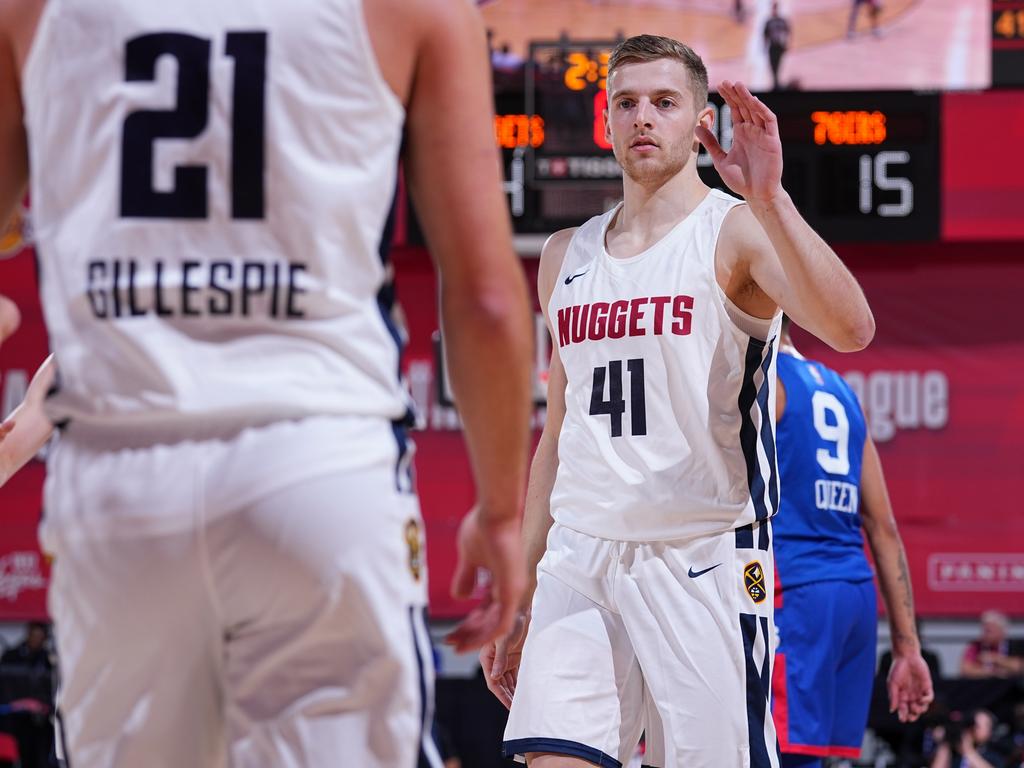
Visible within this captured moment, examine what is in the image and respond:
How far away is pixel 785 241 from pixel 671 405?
598mm

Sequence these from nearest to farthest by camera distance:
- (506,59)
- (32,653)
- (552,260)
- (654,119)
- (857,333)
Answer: (857,333)
(654,119)
(552,260)
(506,59)
(32,653)

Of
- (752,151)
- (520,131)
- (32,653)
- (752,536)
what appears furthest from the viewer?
(32,653)

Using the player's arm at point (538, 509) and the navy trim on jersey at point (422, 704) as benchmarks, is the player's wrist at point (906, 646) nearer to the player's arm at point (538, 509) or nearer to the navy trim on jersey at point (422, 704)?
the player's arm at point (538, 509)

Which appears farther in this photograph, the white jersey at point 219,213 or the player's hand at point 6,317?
the player's hand at point 6,317

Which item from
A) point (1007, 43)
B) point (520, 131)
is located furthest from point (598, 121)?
point (1007, 43)

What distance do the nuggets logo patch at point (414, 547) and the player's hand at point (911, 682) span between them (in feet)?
10.8

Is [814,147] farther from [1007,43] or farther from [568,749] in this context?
[568,749]

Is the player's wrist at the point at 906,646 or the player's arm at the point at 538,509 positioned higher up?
the player's arm at the point at 538,509

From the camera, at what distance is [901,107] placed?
31.4 ft

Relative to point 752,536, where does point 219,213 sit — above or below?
above

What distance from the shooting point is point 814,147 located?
31.2ft

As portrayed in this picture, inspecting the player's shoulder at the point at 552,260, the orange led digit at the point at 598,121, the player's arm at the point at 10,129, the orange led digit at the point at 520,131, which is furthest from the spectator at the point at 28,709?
the player's arm at the point at 10,129

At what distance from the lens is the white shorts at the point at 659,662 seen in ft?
11.7

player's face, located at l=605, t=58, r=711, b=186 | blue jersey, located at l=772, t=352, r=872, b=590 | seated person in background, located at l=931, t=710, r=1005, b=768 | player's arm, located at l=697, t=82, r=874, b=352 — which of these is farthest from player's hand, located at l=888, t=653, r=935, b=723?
seated person in background, located at l=931, t=710, r=1005, b=768
